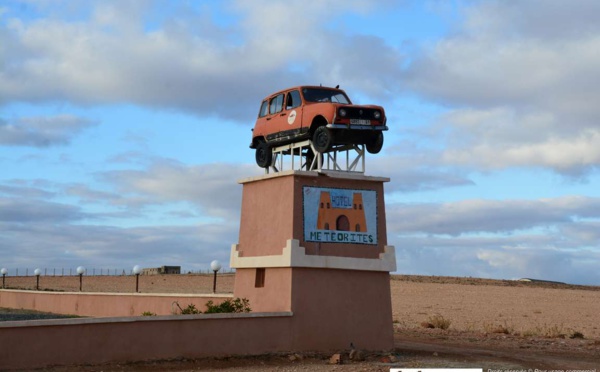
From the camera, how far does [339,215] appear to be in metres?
22.8

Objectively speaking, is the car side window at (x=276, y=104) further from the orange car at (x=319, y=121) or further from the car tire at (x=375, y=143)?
the car tire at (x=375, y=143)

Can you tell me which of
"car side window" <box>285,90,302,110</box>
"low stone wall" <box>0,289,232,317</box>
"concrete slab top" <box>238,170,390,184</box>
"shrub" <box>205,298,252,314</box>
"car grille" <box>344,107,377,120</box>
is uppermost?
"car side window" <box>285,90,302,110</box>

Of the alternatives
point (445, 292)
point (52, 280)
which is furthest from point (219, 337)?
point (52, 280)

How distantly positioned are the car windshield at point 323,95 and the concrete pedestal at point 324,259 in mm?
2195

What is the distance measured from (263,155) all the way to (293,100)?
2.11 meters

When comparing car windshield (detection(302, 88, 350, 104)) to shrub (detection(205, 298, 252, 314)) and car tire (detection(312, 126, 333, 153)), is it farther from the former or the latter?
shrub (detection(205, 298, 252, 314))

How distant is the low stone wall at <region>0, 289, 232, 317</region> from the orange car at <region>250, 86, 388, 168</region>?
552cm

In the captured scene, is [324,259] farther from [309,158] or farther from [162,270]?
[162,270]

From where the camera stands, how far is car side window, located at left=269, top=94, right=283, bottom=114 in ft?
79.2

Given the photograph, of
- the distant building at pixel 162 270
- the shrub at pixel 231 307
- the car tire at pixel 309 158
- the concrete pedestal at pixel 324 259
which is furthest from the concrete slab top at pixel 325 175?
the distant building at pixel 162 270

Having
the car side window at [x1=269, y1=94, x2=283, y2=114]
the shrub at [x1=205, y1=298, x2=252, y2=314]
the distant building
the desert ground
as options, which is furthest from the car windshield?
the distant building

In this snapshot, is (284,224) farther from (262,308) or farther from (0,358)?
(0,358)

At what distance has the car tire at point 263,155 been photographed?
24562mm

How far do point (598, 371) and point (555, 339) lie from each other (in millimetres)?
8789
